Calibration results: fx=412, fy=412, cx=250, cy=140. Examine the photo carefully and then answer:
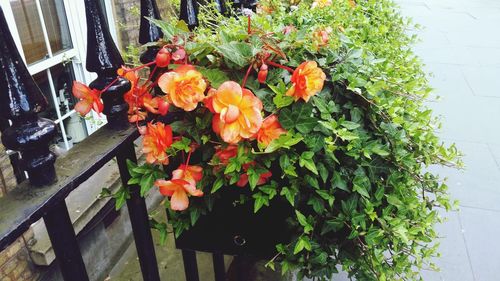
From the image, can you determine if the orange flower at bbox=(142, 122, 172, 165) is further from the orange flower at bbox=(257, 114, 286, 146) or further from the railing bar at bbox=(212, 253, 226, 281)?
the railing bar at bbox=(212, 253, 226, 281)

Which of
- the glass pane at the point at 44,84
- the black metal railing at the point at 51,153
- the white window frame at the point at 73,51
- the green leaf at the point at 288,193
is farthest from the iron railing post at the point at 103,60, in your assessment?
the glass pane at the point at 44,84

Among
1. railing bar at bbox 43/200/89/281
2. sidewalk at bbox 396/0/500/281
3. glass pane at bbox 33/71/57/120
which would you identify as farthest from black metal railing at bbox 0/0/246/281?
glass pane at bbox 33/71/57/120

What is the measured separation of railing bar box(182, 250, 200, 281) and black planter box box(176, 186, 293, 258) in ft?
0.44

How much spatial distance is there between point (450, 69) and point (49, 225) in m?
5.71

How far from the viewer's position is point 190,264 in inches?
61.3

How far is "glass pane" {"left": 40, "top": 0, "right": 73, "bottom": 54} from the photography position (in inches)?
115

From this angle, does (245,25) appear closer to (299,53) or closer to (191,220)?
(299,53)

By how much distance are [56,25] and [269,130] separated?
101 inches

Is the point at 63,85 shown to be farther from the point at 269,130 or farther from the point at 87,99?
the point at 269,130

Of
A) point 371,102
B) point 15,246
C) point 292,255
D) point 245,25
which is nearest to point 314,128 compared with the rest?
point 371,102

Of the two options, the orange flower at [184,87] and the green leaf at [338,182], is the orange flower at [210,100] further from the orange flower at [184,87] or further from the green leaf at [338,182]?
the green leaf at [338,182]

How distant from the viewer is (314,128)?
1.09 metres

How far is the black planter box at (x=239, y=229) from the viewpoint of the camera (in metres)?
1.25

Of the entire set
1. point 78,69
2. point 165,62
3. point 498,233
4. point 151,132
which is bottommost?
point 498,233
